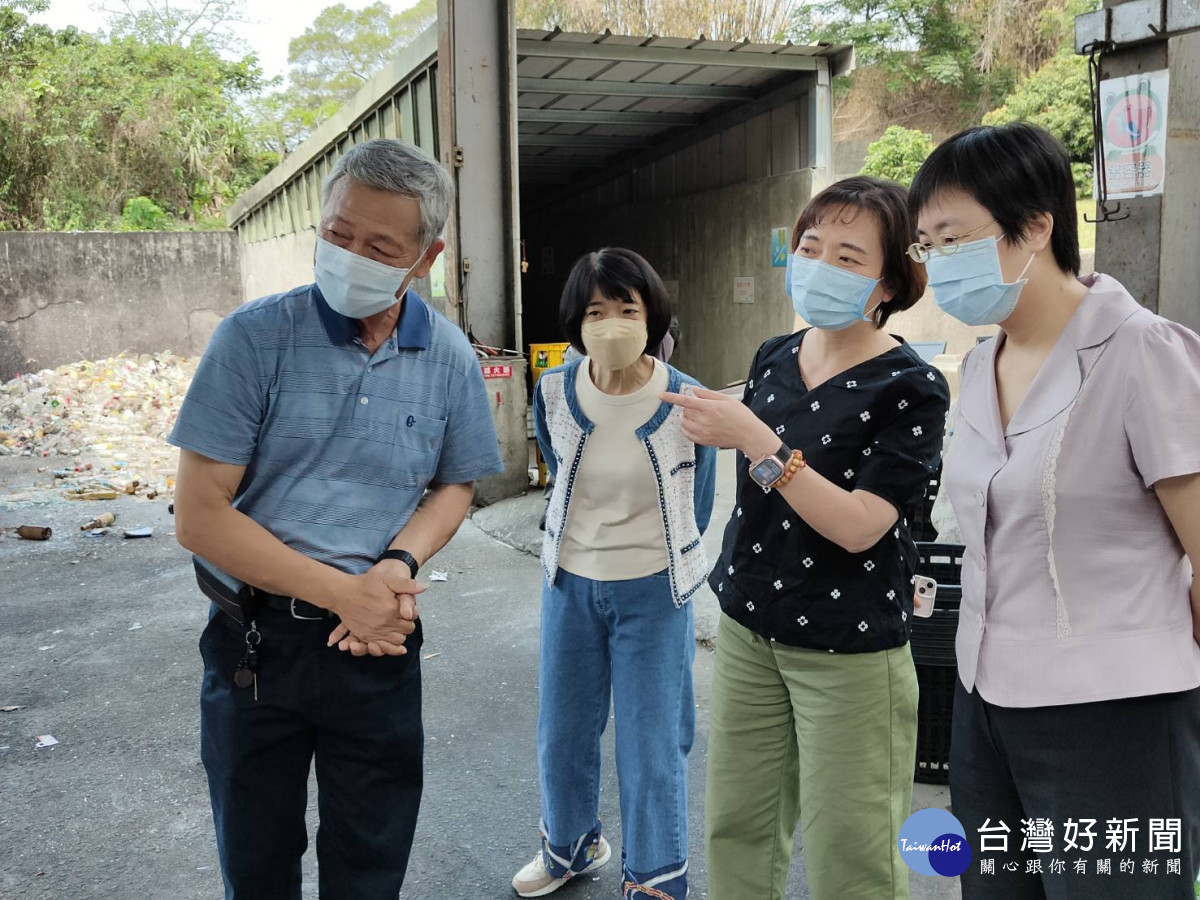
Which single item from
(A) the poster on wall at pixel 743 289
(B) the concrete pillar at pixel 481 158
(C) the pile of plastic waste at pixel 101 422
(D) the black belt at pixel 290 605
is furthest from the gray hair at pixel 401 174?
(A) the poster on wall at pixel 743 289

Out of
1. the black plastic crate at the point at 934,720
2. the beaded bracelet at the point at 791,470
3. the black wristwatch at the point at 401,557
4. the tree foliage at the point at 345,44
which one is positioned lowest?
the black plastic crate at the point at 934,720

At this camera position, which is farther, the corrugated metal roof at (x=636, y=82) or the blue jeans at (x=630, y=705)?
the corrugated metal roof at (x=636, y=82)

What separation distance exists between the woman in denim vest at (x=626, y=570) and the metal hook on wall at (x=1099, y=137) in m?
2.78

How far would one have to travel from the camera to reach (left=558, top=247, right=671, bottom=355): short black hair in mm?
2434

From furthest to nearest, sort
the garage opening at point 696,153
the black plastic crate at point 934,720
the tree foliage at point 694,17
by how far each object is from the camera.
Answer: the tree foliage at point 694,17 < the garage opening at point 696,153 < the black plastic crate at point 934,720

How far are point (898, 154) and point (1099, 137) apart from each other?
1339cm

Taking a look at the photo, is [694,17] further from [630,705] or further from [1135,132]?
[630,705]

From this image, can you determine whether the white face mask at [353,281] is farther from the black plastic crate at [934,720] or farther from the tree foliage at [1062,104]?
the tree foliage at [1062,104]

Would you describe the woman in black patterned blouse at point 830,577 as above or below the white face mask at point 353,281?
below

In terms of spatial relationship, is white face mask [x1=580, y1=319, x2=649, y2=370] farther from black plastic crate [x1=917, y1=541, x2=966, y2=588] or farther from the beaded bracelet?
black plastic crate [x1=917, y1=541, x2=966, y2=588]

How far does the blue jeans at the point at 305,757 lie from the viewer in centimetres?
181

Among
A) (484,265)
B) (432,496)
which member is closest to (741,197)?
(484,265)

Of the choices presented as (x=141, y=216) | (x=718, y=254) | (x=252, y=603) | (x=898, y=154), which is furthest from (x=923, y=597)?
(x=141, y=216)

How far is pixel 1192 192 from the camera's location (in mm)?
4391
